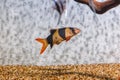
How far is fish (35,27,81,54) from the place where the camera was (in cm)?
834

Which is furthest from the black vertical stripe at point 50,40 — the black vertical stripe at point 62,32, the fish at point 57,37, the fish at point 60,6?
the fish at point 60,6

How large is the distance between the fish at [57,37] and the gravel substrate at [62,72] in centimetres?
54

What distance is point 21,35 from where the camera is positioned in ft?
27.7

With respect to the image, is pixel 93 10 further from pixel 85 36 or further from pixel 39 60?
pixel 39 60

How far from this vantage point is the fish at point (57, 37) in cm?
834

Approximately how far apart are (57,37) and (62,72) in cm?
104

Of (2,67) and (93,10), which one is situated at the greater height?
(93,10)

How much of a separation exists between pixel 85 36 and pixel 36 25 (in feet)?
3.51

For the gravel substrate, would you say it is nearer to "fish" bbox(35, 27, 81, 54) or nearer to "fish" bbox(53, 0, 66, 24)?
"fish" bbox(35, 27, 81, 54)

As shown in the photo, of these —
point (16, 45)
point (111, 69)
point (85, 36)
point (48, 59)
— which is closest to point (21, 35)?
point (16, 45)

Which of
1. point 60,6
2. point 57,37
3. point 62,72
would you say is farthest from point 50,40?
point 62,72

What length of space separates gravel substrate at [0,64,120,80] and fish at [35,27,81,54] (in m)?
0.54

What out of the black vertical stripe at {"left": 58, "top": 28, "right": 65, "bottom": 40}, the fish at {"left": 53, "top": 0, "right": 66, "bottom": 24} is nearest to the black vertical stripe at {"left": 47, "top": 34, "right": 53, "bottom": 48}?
the black vertical stripe at {"left": 58, "top": 28, "right": 65, "bottom": 40}

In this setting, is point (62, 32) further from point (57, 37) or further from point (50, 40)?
point (50, 40)
